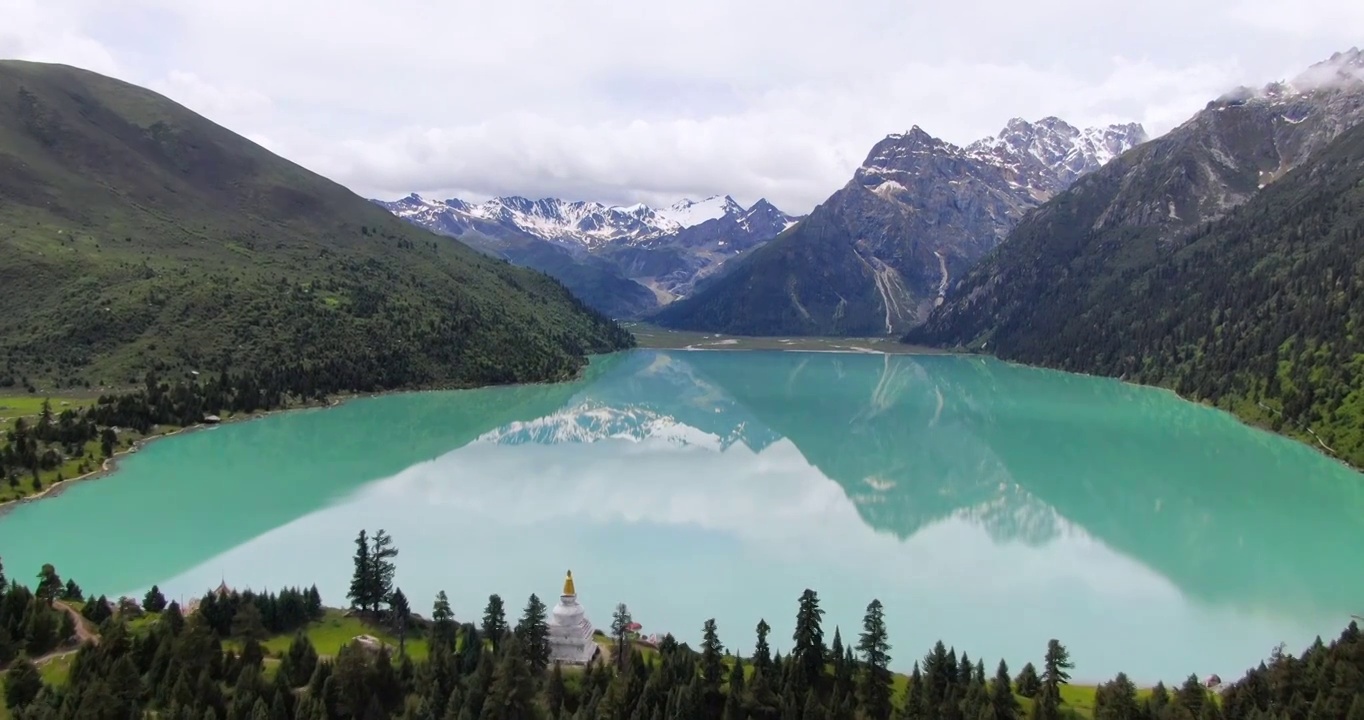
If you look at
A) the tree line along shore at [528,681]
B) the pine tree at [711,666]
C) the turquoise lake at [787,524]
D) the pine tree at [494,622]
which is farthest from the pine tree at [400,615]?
the pine tree at [711,666]

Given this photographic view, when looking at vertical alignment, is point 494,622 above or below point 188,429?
below

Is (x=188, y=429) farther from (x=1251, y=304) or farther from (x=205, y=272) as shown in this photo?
(x=1251, y=304)

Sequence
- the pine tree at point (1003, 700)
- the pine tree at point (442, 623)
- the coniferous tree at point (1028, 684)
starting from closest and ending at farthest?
the pine tree at point (1003, 700) < the coniferous tree at point (1028, 684) < the pine tree at point (442, 623)

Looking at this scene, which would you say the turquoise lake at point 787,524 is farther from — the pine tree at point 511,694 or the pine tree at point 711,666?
the pine tree at point 511,694

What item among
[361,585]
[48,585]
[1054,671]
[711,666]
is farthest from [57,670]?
[1054,671]

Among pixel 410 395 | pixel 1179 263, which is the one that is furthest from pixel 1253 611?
pixel 1179 263

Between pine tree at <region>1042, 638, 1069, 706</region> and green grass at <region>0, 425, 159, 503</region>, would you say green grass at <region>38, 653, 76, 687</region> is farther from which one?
green grass at <region>0, 425, 159, 503</region>
